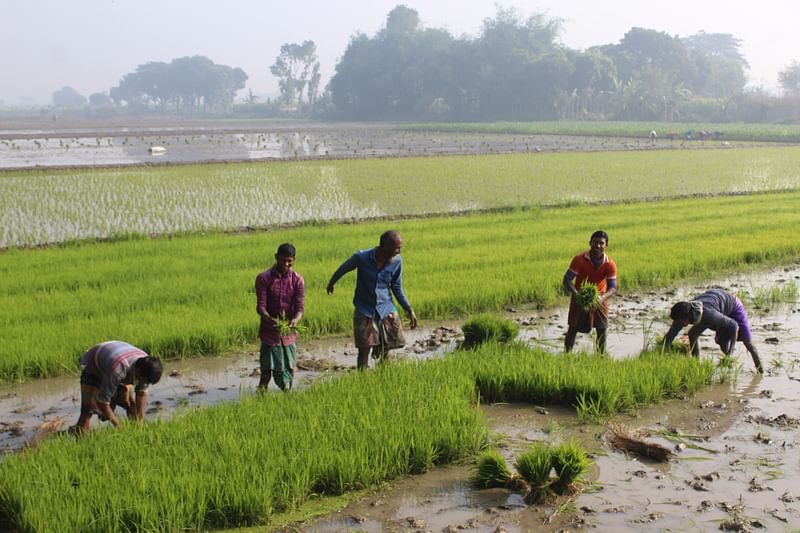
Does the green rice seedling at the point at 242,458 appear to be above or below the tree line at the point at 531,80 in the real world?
below

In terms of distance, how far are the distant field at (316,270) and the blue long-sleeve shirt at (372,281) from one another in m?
1.73

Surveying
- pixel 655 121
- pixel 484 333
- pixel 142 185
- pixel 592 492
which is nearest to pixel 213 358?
pixel 484 333

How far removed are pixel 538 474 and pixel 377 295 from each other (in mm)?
1951

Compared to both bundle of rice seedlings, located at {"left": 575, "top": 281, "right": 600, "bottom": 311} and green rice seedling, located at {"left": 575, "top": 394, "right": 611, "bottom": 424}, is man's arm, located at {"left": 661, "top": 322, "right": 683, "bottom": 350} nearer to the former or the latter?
bundle of rice seedlings, located at {"left": 575, "top": 281, "right": 600, "bottom": 311}

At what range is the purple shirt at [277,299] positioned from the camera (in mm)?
5406

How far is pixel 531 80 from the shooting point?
2778 inches

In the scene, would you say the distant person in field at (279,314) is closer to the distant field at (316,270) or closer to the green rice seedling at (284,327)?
the green rice seedling at (284,327)

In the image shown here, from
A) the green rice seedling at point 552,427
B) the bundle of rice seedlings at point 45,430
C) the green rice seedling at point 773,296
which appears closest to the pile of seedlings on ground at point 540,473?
the green rice seedling at point 552,427

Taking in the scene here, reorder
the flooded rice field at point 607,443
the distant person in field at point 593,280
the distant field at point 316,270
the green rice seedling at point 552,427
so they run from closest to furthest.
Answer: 1. the flooded rice field at point 607,443
2. the green rice seedling at point 552,427
3. the distant person in field at point 593,280
4. the distant field at point 316,270

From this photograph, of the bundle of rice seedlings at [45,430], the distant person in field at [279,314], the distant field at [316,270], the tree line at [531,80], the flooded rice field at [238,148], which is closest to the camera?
the bundle of rice seedlings at [45,430]

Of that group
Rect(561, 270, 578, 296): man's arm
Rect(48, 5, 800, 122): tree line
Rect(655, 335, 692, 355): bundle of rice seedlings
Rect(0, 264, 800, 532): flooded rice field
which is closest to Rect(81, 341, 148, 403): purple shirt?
Rect(0, 264, 800, 532): flooded rice field

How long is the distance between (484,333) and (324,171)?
1660 cm

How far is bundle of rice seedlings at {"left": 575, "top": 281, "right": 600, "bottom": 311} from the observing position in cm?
611

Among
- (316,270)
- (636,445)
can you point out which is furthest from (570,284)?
(316,270)
